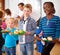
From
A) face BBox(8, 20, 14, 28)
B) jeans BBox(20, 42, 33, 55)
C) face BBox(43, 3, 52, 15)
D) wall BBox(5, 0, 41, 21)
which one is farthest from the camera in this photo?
wall BBox(5, 0, 41, 21)

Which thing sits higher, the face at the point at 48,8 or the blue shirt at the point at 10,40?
→ the face at the point at 48,8

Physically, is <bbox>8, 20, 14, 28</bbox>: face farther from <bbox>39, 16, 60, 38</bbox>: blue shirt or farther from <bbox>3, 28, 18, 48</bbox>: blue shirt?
<bbox>39, 16, 60, 38</bbox>: blue shirt

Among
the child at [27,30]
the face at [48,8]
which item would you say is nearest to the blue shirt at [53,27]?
the face at [48,8]

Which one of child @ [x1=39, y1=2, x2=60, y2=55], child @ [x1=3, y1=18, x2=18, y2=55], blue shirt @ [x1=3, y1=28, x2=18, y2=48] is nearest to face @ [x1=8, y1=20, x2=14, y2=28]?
child @ [x1=3, y1=18, x2=18, y2=55]

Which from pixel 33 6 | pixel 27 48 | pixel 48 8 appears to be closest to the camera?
Answer: pixel 48 8

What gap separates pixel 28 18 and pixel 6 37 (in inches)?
19.7

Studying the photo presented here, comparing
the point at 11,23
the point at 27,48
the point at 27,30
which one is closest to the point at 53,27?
the point at 27,30

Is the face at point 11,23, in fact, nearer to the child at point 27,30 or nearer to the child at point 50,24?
the child at point 27,30

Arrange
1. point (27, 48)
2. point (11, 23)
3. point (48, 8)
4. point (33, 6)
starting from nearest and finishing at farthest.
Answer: point (48, 8) < point (27, 48) < point (11, 23) < point (33, 6)

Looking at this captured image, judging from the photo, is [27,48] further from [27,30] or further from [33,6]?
[33,6]

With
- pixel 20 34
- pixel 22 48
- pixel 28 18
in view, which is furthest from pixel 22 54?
pixel 28 18

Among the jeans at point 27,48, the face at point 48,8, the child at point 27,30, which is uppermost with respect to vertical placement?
the face at point 48,8

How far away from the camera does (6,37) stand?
3.32 metres

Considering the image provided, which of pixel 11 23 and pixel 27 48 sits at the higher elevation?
pixel 11 23
